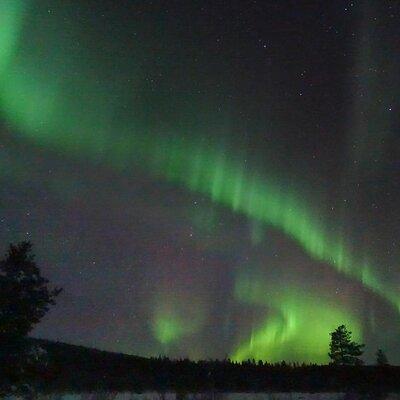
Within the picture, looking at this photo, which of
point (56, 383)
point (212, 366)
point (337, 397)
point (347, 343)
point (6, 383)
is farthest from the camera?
point (347, 343)

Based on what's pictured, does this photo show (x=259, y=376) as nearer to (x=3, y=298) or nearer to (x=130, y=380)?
(x=130, y=380)

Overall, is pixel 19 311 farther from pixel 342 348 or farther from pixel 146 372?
pixel 342 348

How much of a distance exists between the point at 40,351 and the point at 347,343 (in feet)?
145

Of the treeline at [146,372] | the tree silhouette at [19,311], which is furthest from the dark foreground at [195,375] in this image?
the tree silhouette at [19,311]

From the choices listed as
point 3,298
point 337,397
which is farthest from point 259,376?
point 3,298

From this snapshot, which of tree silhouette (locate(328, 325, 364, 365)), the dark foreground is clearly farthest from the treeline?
tree silhouette (locate(328, 325, 364, 365))

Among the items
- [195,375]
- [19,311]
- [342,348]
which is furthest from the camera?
[342,348]

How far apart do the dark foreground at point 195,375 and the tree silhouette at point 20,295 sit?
21.0ft

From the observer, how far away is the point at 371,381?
108 feet

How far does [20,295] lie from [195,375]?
13.2m

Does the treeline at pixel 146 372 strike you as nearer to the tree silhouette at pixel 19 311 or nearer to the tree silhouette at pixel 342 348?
the tree silhouette at pixel 19 311

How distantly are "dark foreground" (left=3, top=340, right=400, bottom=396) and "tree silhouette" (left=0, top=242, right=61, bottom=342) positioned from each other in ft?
21.0

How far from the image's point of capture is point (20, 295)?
79.9 ft

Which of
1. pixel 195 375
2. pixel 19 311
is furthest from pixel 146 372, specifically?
pixel 19 311
